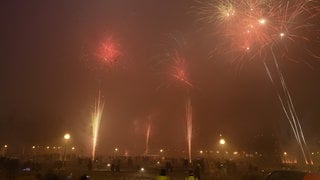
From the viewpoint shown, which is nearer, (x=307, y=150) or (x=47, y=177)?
(x=47, y=177)

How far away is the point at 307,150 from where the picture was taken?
7762cm

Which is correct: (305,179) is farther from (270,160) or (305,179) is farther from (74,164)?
(270,160)

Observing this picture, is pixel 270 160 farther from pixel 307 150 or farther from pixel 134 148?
pixel 134 148

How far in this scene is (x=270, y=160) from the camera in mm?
49656

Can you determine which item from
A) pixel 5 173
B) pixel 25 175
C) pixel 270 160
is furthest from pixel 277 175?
pixel 270 160

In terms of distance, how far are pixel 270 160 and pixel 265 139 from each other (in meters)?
28.3

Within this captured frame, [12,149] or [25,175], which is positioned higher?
[12,149]

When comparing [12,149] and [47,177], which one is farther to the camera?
[12,149]

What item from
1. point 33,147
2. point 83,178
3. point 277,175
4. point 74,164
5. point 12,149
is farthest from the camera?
point 33,147

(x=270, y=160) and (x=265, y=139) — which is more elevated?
(x=265, y=139)

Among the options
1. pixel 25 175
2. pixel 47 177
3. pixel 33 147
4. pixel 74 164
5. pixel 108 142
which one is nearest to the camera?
pixel 47 177

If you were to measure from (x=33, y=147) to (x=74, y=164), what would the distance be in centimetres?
5979

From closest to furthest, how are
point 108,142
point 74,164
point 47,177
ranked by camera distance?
point 47,177 < point 74,164 < point 108,142

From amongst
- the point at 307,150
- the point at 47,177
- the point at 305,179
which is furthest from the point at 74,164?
the point at 307,150
